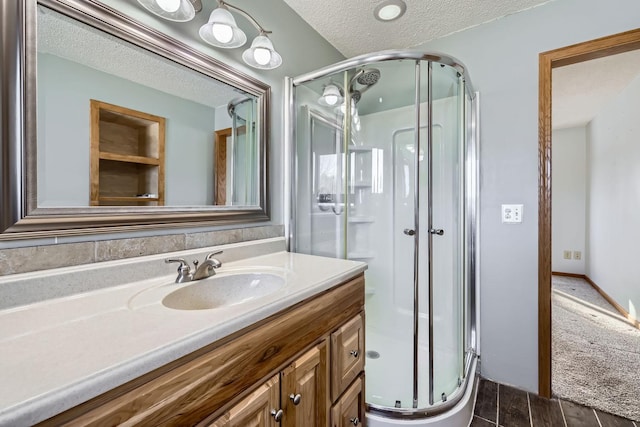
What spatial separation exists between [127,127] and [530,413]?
2.27 metres

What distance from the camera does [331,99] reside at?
5.67 ft

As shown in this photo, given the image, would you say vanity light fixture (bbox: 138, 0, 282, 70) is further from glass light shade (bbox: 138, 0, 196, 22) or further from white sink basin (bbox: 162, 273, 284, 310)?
white sink basin (bbox: 162, 273, 284, 310)

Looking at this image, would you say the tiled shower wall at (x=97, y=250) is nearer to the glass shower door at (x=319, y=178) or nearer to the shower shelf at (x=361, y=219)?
the glass shower door at (x=319, y=178)

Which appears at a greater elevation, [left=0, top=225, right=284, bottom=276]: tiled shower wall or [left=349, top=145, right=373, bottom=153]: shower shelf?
[left=349, top=145, right=373, bottom=153]: shower shelf

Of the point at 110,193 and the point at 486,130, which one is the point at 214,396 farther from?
the point at 486,130

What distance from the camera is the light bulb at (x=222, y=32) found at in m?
1.09

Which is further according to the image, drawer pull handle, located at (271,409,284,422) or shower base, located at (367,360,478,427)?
shower base, located at (367,360,478,427)

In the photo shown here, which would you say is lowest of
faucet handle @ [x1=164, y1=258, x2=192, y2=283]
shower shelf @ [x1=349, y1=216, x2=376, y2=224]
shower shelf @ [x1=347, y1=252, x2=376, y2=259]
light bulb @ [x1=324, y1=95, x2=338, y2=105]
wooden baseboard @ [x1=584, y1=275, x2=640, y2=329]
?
wooden baseboard @ [x1=584, y1=275, x2=640, y2=329]

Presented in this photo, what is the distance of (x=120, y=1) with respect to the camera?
90cm

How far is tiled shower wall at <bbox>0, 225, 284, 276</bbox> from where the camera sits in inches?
28.1

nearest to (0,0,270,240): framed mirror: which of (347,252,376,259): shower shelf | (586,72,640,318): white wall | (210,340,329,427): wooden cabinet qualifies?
(210,340,329,427): wooden cabinet

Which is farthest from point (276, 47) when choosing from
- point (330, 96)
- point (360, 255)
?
point (360, 255)

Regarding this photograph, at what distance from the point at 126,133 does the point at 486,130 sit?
1.89m

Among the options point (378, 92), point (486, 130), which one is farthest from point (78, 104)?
point (486, 130)
